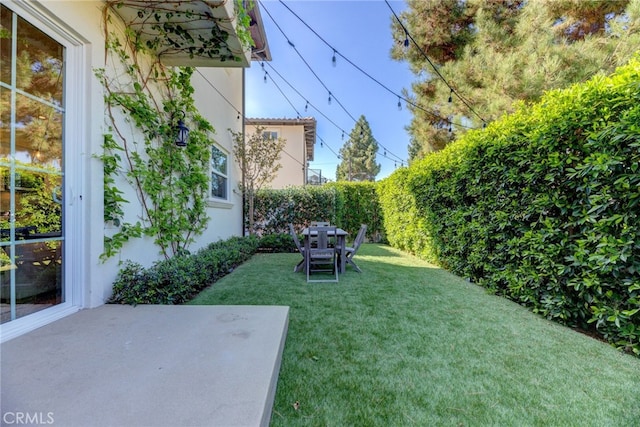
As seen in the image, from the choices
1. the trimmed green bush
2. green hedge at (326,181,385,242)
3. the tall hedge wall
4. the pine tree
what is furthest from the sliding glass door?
the pine tree

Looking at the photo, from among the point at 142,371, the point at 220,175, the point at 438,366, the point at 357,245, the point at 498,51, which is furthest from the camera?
the point at 498,51

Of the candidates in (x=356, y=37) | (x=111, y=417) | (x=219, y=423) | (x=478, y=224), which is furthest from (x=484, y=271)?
(x=356, y=37)

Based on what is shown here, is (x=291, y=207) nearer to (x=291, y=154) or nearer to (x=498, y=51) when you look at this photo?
(x=291, y=154)

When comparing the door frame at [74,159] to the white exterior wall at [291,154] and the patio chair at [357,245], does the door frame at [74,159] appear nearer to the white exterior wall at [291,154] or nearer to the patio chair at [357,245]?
the patio chair at [357,245]

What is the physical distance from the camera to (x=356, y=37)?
7.78 m

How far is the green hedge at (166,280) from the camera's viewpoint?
9.14ft

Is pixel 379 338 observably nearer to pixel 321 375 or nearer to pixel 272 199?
pixel 321 375

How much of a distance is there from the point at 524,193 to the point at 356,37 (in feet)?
22.2

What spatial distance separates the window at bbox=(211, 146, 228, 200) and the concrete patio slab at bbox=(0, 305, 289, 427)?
4076 millimetres

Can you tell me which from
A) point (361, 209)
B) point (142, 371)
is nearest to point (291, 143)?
point (361, 209)

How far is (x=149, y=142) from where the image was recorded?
348 cm

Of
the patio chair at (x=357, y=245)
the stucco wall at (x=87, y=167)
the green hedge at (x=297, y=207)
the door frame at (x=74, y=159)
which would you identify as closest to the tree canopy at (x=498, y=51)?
the patio chair at (x=357, y=245)

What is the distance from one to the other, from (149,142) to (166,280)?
1817mm

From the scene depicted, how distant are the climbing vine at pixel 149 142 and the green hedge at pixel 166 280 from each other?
32cm
